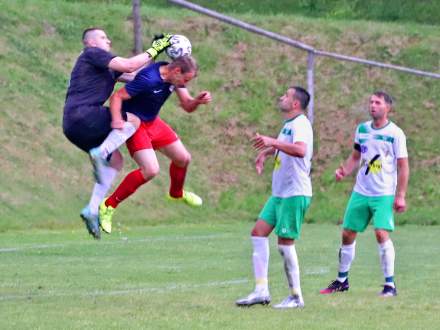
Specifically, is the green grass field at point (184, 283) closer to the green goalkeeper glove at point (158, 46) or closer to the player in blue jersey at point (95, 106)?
the player in blue jersey at point (95, 106)

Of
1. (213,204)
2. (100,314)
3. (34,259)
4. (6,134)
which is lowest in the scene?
(213,204)

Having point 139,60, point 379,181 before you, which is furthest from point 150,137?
point 379,181

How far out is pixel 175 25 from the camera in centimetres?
3384

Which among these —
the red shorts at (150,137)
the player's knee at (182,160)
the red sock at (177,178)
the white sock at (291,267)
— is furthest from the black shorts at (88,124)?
the white sock at (291,267)

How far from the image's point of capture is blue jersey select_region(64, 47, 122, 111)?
12286 millimetres

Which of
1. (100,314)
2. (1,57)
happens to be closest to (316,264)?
(100,314)

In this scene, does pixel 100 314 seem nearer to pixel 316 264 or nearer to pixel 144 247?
pixel 316 264

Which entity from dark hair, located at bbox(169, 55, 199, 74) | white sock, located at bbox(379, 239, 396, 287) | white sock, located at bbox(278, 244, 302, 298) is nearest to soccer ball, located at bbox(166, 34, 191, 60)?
dark hair, located at bbox(169, 55, 199, 74)

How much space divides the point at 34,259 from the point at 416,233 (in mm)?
10183

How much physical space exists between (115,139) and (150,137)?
592 mm

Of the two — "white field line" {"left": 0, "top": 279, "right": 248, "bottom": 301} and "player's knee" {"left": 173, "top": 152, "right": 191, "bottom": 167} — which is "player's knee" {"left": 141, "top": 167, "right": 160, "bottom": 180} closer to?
"player's knee" {"left": 173, "top": 152, "right": 191, "bottom": 167}

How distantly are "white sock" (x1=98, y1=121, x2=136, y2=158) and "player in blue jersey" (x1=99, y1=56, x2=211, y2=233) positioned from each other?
14 centimetres

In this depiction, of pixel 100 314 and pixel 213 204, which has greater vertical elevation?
pixel 100 314

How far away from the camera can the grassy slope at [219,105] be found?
1034 inches
